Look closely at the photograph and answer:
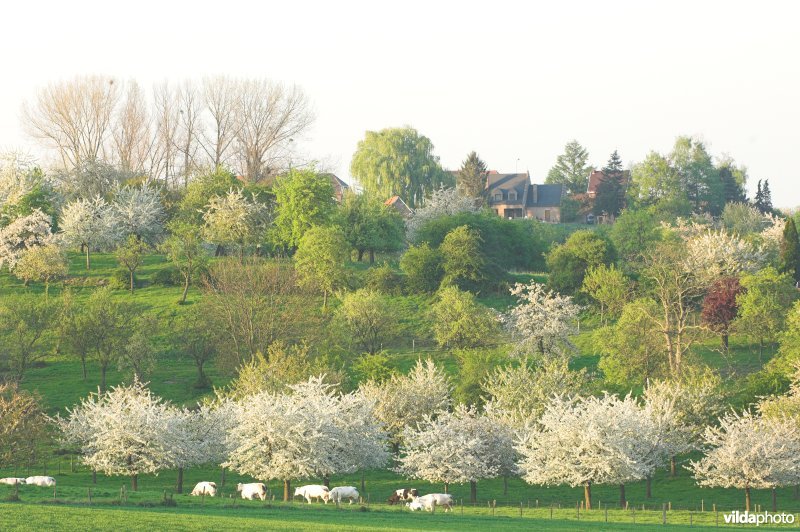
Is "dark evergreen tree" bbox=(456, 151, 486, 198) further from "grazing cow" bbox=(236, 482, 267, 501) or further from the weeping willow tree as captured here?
"grazing cow" bbox=(236, 482, 267, 501)

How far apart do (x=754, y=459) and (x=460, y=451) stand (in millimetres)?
14256

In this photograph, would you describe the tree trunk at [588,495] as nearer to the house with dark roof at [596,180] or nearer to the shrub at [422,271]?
the shrub at [422,271]

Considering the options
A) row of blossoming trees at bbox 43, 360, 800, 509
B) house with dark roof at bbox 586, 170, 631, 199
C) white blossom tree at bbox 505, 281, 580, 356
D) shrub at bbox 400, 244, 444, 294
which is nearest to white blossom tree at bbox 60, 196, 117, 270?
shrub at bbox 400, 244, 444, 294

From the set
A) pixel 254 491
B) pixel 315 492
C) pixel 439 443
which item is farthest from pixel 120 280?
pixel 315 492

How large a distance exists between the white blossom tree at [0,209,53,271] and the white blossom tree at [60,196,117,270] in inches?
134

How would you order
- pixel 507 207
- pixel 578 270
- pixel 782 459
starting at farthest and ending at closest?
pixel 507 207 → pixel 578 270 → pixel 782 459

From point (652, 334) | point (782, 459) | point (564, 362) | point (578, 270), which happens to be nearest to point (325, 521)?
point (782, 459)

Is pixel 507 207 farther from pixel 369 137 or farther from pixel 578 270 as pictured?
pixel 578 270

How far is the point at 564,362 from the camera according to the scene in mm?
72062

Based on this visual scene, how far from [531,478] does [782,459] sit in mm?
12142

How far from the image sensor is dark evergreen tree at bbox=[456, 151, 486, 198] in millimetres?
165125

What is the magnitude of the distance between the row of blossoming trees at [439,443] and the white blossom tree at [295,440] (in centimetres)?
6
